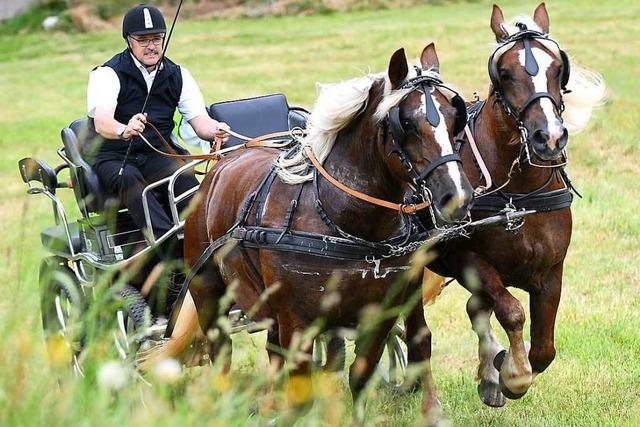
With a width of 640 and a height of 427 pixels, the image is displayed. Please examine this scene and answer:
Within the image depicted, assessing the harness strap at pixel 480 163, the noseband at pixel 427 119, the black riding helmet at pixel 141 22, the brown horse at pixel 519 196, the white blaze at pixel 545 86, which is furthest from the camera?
the black riding helmet at pixel 141 22

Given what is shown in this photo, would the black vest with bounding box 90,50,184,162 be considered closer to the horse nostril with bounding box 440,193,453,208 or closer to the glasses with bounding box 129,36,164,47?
the glasses with bounding box 129,36,164,47

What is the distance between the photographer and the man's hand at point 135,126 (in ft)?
19.4

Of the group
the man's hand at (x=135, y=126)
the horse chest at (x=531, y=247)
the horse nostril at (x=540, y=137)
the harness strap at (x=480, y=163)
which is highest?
the horse nostril at (x=540, y=137)

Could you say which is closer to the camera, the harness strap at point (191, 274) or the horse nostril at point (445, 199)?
the horse nostril at point (445, 199)

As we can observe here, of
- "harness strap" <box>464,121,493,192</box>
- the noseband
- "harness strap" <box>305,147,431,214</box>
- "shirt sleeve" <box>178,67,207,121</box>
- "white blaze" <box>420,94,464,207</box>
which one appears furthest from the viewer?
"shirt sleeve" <box>178,67,207,121</box>

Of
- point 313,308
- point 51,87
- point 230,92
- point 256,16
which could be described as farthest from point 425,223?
point 256,16

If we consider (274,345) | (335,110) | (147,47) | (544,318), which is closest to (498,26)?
(335,110)

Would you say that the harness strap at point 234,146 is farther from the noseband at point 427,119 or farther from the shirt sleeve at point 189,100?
the noseband at point 427,119

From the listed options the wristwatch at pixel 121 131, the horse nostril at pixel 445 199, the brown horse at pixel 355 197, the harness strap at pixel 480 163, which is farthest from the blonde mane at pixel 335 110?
the wristwatch at pixel 121 131

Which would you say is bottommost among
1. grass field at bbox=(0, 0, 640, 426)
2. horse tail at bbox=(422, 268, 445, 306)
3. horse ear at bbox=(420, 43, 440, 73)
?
grass field at bbox=(0, 0, 640, 426)

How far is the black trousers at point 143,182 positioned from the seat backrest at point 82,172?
86 millimetres

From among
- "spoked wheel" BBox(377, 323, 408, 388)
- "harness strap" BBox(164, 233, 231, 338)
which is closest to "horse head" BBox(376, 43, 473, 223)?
"harness strap" BBox(164, 233, 231, 338)

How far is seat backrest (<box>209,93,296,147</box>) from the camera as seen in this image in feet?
22.3

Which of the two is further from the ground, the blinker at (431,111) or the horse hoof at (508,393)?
the blinker at (431,111)
